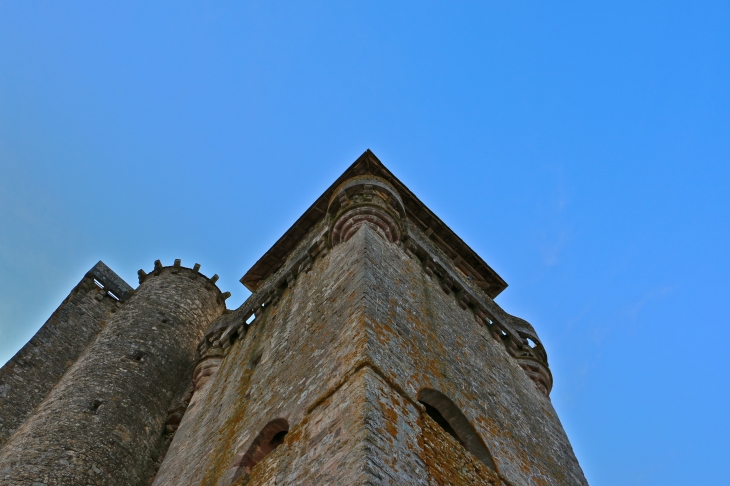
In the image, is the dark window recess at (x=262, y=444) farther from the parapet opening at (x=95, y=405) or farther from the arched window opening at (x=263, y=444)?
the parapet opening at (x=95, y=405)

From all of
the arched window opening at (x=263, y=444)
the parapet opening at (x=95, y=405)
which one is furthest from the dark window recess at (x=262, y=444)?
the parapet opening at (x=95, y=405)

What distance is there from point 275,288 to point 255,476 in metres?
5.10

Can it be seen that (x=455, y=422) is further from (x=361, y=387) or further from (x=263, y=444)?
(x=263, y=444)

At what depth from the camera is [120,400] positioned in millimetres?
10609

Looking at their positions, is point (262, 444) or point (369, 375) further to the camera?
point (262, 444)

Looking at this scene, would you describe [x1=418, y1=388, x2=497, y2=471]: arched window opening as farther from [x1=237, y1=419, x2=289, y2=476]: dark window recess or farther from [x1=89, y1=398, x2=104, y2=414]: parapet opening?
[x1=89, y1=398, x2=104, y2=414]: parapet opening

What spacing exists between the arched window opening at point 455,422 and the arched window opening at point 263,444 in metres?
1.49

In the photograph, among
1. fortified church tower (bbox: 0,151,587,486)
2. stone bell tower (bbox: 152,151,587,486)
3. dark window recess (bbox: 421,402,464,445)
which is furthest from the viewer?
dark window recess (bbox: 421,402,464,445)

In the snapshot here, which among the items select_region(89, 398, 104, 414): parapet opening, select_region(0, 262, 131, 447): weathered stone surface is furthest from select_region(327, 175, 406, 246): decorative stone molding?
select_region(0, 262, 131, 447): weathered stone surface

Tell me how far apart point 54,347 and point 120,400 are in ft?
12.0

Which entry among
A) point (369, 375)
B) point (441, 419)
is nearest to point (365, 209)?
point (441, 419)

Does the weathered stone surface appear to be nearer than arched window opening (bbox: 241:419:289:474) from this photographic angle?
No

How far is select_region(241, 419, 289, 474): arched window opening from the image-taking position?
268 inches

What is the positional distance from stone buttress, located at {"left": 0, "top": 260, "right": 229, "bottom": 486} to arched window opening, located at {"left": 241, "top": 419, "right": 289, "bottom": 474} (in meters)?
3.26
